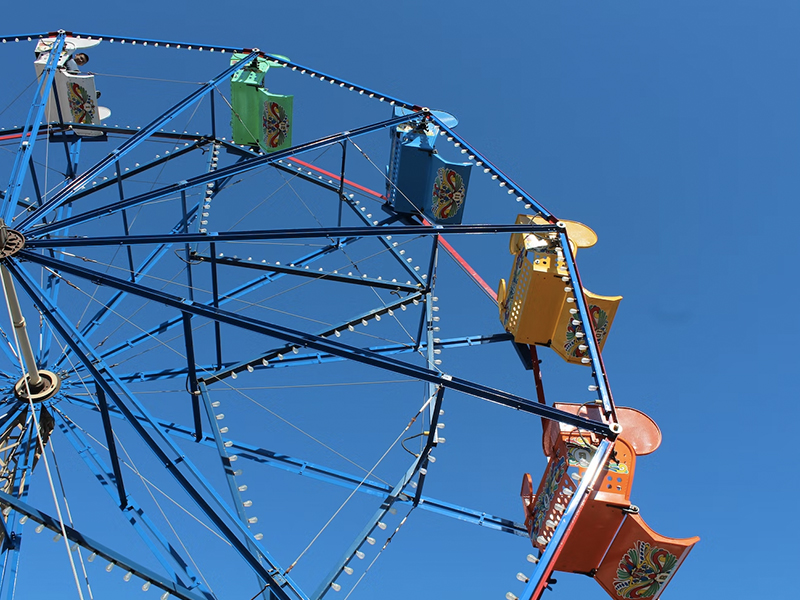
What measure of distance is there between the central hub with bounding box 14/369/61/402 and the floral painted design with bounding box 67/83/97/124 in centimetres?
853

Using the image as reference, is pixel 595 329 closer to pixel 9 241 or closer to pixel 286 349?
pixel 286 349

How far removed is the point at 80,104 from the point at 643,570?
58.2ft

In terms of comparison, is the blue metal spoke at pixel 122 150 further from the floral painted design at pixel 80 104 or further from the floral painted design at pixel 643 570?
the floral painted design at pixel 643 570

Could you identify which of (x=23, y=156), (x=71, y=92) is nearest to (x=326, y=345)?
(x=23, y=156)

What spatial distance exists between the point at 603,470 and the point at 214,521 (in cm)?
552

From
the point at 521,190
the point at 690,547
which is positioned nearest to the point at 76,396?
the point at 521,190

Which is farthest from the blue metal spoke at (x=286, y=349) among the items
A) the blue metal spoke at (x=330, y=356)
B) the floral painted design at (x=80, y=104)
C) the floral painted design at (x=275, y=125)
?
the floral painted design at (x=80, y=104)

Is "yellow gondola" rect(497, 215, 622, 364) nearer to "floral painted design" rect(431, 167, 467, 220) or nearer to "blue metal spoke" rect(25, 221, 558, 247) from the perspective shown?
"blue metal spoke" rect(25, 221, 558, 247)

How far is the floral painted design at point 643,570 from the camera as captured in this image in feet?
36.3

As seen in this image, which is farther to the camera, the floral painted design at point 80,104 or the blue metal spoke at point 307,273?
the floral painted design at point 80,104

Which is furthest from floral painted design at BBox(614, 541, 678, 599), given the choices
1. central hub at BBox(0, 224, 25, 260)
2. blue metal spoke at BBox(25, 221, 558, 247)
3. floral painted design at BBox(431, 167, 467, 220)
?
central hub at BBox(0, 224, 25, 260)

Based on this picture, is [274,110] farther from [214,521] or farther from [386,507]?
[214,521]

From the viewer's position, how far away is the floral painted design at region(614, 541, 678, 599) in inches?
436

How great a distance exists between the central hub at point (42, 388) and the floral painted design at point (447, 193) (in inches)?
369
